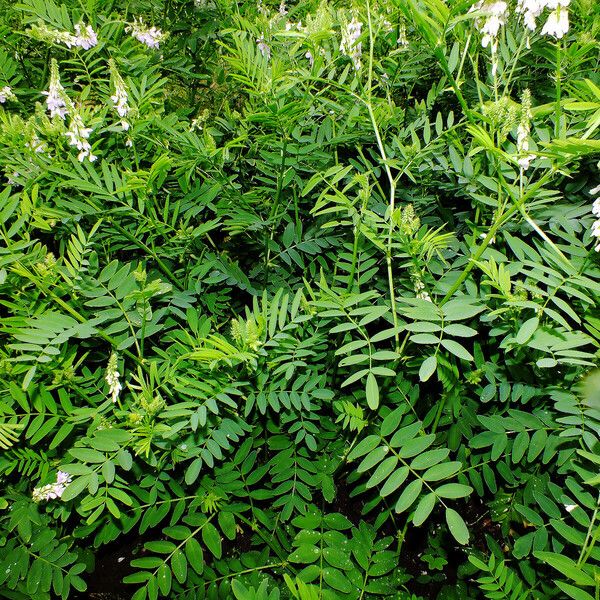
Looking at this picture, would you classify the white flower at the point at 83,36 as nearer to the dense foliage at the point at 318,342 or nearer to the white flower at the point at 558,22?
the dense foliage at the point at 318,342

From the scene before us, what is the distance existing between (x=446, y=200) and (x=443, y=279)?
1.61ft

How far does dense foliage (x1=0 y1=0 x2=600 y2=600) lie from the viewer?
1158 mm

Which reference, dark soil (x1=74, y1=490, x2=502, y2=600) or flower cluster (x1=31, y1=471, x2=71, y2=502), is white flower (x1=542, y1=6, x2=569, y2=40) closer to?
dark soil (x1=74, y1=490, x2=502, y2=600)

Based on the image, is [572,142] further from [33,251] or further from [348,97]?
[33,251]

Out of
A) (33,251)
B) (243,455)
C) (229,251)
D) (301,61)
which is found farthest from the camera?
(229,251)

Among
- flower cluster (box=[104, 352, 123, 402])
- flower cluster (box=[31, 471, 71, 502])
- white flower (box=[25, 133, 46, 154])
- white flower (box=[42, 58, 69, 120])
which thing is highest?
white flower (box=[42, 58, 69, 120])

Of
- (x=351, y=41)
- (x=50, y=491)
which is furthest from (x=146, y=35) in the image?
(x=50, y=491)

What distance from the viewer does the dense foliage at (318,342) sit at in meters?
1.16

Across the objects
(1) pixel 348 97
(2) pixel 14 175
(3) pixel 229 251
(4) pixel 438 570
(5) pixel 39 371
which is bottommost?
(4) pixel 438 570

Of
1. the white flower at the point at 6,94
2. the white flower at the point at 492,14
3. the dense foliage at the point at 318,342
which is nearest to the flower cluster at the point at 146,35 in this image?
the dense foliage at the point at 318,342

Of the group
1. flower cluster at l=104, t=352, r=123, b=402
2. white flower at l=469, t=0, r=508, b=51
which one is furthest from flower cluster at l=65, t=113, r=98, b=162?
white flower at l=469, t=0, r=508, b=51

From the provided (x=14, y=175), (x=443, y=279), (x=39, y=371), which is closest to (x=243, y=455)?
(x=39, y=371)

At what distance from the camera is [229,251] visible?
73.4 inches

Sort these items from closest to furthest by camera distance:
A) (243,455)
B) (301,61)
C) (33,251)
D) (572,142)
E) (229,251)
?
1. (572,142)
2. (33,251)
3. (243,455)
4. (301,61)
5. (229,251)
